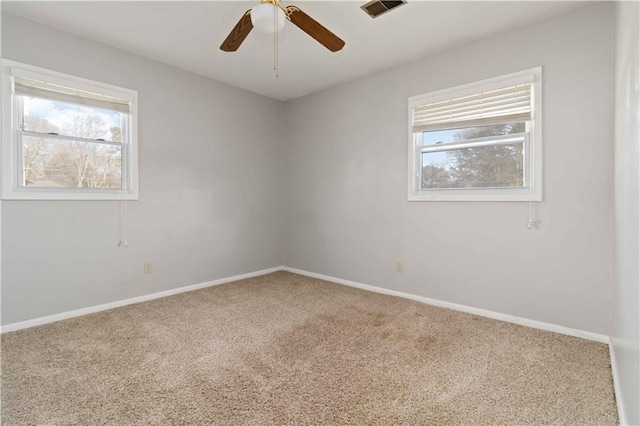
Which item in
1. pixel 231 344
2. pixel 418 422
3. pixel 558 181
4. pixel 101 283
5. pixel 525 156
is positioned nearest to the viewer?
pixel 418 422

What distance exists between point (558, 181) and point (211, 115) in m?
3.68

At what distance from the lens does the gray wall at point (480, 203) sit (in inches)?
92.9

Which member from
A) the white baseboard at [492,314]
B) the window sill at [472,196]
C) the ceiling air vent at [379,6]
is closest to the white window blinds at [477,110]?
the window sill at [472,196]

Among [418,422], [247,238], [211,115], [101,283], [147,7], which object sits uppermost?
[147,7]

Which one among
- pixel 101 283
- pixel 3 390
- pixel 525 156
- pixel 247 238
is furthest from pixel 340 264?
pixel 3 390

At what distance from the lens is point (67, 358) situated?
Result: 6.79 feet

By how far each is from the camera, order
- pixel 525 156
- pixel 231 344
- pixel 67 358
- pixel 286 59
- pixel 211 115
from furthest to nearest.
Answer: pixel 211 115 → pixel 286 59 → pixel 525 156 → pixel 231 344 → pixel 67 358

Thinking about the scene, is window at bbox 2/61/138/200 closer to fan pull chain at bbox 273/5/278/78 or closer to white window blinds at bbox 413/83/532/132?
fan pull chain at bbox 273/5/278/78

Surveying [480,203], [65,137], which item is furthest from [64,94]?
[480,203]

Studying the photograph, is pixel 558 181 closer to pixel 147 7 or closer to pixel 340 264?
pixel 340 264

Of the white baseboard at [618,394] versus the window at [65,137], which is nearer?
the white baseboard at [618,394]

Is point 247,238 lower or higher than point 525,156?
lower

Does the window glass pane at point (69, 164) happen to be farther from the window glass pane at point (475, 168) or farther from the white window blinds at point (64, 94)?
the window glass pane at point (475, 168)

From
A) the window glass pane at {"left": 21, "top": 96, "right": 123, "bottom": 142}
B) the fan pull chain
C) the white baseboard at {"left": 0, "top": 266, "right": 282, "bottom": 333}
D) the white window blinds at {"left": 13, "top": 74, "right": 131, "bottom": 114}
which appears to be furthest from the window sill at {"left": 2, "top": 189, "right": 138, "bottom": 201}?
the fan pull chain
